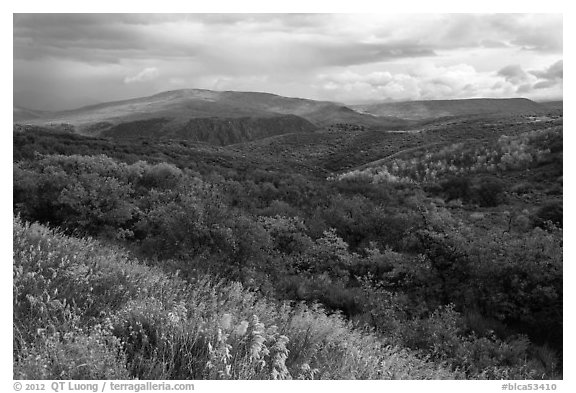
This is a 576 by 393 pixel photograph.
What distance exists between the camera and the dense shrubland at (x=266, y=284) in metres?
3.74

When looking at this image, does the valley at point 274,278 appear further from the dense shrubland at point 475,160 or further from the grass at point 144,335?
the dense shrubland at point 475,160

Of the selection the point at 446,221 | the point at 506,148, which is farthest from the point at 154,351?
the point at 506,148

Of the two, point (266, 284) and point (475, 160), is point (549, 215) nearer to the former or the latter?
point (266, 284)

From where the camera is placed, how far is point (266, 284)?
7.93 meters

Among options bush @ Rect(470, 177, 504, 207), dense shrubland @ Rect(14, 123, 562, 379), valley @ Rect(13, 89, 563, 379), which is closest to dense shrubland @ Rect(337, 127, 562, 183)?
bush @ Rect(470, 177, 504, 207)

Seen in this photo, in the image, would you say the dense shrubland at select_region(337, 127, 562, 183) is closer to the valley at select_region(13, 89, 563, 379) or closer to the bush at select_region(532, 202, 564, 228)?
the valley at select_region(13, 89, 563, 379)

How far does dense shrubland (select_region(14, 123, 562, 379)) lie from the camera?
3.74m

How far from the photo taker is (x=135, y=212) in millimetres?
11188

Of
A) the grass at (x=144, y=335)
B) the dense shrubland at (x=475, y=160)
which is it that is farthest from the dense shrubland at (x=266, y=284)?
the dense shrubland at (x=475, y=160)

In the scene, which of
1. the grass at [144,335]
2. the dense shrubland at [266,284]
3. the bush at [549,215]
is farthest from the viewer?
the bush at [549,215]

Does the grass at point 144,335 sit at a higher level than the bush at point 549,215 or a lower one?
higher

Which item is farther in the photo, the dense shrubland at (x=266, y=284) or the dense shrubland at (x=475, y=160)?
the dense shrubland at (x=475, y=160)

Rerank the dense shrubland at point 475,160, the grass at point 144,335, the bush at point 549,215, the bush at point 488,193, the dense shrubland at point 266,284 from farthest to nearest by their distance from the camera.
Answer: the dense shrubland at point 475,160 → the bush at point 488,193 → the bush at point 549,215 → the dense shrubland at point 266,284 → the grass at point 144,335

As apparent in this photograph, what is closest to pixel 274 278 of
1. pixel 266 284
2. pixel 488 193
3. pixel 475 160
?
pixel 266 284
